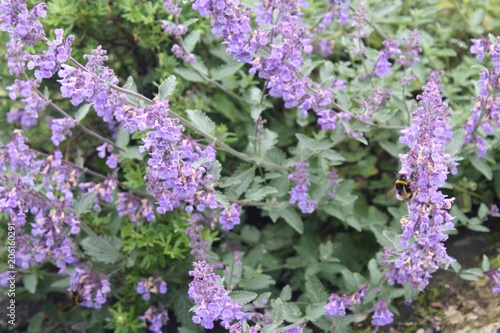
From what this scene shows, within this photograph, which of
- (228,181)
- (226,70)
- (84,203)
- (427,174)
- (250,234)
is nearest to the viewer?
(427,174)

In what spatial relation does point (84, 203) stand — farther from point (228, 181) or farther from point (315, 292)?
point (315, 292)

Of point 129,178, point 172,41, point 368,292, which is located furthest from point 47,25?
point 368,292

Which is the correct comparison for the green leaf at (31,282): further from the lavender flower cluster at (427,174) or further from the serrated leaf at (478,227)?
the serrated leaf at (478,227)

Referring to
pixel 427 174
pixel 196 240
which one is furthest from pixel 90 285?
pixel 427 174

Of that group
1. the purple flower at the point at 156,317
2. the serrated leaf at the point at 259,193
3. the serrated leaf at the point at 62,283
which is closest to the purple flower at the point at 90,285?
the serrated leaf at the point at 62,283

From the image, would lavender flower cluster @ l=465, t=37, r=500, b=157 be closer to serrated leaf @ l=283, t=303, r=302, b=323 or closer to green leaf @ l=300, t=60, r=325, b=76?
green leaf @ l=300, t=60, r=325, b=76
